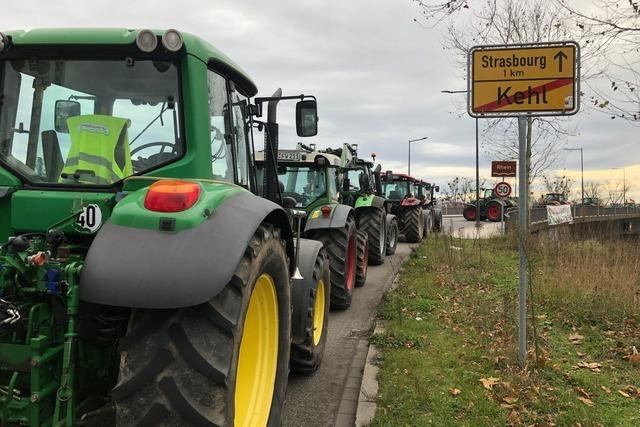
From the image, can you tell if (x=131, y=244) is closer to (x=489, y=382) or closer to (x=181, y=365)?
(x=181, y=365)

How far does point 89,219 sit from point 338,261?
5.08 meters

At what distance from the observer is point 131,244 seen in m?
2.21

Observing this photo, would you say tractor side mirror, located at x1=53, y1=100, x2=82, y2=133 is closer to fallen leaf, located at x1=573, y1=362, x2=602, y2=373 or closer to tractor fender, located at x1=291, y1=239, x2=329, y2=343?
tractor fender, located at x1=291, y1=239, x2=329, y2=343

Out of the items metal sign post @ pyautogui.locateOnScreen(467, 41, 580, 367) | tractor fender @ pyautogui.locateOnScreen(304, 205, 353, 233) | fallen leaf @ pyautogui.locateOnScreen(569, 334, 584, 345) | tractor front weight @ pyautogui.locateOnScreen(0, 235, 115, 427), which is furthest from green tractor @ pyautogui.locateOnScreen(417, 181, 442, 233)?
tractor front weight @ pyautogui.locateOnScreen(0, 235, 115, 427)

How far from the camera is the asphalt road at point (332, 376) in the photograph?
4.14 meters

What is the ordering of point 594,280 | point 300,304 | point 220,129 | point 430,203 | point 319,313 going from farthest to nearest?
point 430,203 → point 594,280 → point 319,313 → point 300,304 → point 220,129

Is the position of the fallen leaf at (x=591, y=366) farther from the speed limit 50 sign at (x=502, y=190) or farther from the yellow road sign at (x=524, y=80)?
the speed limit 50 sign at (x=502, y=190)

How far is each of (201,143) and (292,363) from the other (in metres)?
2.53

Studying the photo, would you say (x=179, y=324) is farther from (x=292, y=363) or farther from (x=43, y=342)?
(x=292, y=363)

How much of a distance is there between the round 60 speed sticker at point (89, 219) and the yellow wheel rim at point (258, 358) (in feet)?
2.82

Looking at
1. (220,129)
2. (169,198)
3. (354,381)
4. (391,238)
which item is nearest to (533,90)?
(220,129)

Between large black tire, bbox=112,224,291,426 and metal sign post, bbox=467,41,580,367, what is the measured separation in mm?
3206

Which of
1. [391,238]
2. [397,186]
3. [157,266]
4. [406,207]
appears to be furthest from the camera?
[397,186]

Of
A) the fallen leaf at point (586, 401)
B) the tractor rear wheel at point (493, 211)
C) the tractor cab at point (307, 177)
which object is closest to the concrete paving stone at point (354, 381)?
the fallen leaf at point (586, 401)
